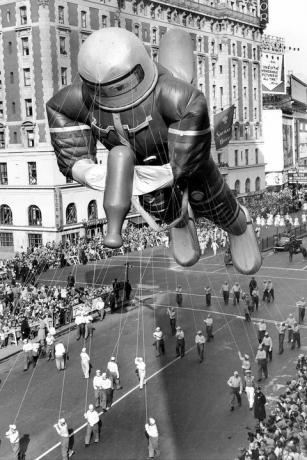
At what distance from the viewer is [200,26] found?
66250 millimetres

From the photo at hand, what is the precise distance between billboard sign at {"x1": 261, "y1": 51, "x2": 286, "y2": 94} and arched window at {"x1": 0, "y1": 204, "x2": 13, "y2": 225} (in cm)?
4959

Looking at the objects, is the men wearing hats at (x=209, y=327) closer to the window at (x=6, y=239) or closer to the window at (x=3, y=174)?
the window at (x=6, y=239)

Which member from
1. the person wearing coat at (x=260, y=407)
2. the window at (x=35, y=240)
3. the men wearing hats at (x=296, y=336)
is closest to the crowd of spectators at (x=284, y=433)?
the person wearing coat at (x=260, y=407)

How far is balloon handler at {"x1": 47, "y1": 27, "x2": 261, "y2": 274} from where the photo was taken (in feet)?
28.0

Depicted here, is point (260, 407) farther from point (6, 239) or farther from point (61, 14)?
point (61, 14)

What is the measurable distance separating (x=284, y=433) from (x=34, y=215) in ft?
124

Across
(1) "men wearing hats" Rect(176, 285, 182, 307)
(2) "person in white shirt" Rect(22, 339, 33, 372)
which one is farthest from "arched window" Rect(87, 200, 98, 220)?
(2) "person in white shirt" Rect(22, 339, 33, 372)

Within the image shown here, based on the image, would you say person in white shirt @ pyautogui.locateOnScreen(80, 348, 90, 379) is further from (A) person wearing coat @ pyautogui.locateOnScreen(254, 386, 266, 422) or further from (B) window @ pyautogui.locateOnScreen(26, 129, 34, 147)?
(B) window @ pyautogui.locateOnScreen(26, 129, 34, 147)

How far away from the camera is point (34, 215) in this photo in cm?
4925

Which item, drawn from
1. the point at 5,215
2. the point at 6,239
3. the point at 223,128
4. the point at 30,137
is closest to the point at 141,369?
the point at 223,128

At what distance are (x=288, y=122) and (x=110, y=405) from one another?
258 ft

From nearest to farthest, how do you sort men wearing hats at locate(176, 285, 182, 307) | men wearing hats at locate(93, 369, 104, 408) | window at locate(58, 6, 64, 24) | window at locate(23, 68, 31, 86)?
men wearing hats at locate(93, 369, 104, 408) < men wearing hats at locate(176, 285, 182, 307) < window at locate(58, 6, 64, 24) < window at locate(23, 68, 31, 86)

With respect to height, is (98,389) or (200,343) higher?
(200,343)

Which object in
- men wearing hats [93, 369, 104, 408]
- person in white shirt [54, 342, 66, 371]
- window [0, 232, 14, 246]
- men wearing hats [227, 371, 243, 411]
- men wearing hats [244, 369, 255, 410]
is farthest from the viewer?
window [0, 232, 14, 246]
